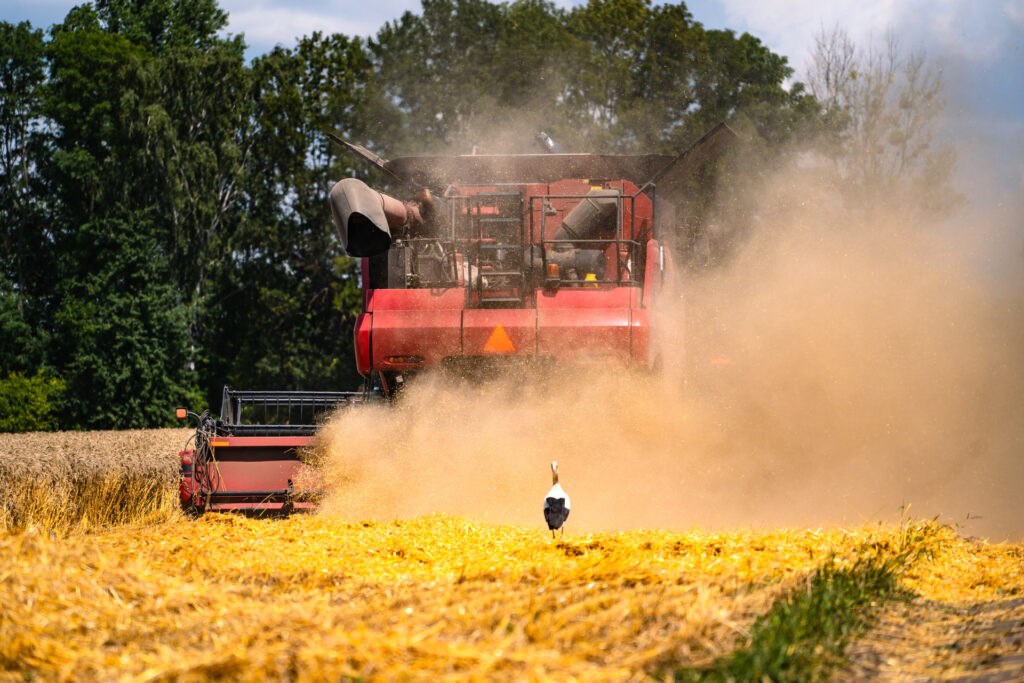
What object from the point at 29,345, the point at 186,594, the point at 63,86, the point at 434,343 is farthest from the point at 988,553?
the point at 63,86

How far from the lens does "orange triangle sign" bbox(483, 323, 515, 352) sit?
7.85m

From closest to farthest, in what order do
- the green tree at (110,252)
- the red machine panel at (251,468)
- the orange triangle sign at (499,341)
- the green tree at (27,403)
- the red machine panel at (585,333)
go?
1. the red machine panel at (585,333)
2. the orange triangle sign at (499,341)
3. the red machine panel at (251,468)
4. the green tree at (27,403)
5. the green tree at (110,252)

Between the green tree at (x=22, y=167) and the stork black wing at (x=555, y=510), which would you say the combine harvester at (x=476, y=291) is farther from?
the green tree at (x=22, y=167)

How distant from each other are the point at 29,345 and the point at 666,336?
22.9 metres

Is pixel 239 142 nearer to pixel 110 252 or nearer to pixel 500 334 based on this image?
pixel 110 252

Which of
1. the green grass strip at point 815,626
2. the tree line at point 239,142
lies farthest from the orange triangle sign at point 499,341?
the tree line at point 239,142

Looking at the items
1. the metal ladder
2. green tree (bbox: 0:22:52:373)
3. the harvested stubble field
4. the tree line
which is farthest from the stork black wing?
green tree (bbox: 0:22:52:373)

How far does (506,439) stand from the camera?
7887mm

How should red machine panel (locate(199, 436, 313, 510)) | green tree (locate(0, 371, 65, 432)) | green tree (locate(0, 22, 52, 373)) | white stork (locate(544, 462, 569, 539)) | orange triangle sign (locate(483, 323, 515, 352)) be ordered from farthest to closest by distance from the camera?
green tree (locate(0, 22, 52, 373)), green tree (locate(0, 371, 65, 432)), red machine panel (locate(199, 436, 313, 510)), orange triangle sign (locate(483, 323, 515, 352)), white stork (locate(544, 462, 569, 539))

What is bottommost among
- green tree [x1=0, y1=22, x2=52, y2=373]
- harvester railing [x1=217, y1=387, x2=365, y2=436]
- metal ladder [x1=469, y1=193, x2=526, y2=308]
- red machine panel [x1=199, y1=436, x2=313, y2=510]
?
red machine panel [x1=199, y1=436, x2=313, y2=510]

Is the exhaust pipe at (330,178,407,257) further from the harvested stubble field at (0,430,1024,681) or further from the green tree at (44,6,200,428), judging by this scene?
the green tree at (44,6,200,428)

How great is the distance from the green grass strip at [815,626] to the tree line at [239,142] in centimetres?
2181

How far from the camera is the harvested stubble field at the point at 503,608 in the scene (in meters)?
3.40

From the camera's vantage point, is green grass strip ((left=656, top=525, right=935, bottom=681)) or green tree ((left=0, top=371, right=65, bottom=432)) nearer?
green grass strip ((left=656, top=525, right=935, bottom=681))
